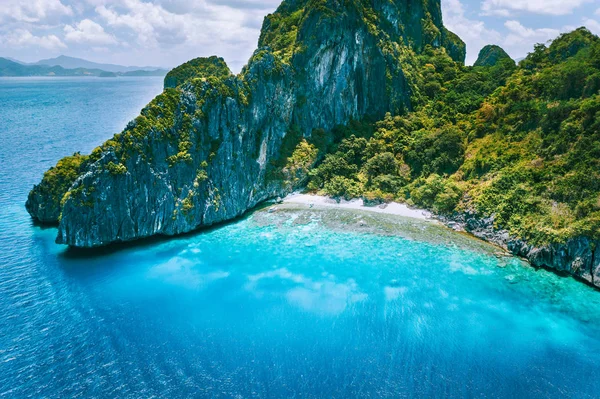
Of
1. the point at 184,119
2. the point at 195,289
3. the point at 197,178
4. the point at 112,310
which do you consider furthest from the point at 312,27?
the point at 112,310

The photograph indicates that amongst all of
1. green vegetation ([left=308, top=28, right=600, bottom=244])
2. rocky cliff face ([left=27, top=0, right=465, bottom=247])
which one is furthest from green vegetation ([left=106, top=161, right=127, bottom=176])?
green vegetation ([left=308, top=28, right=600, bottom=244])

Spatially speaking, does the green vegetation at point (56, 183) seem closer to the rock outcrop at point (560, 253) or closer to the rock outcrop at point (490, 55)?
the rock outcrop at point (560, 253)

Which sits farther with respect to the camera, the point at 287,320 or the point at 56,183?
the point at 56,183

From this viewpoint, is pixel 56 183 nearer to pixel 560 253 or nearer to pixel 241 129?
pixel 241 129

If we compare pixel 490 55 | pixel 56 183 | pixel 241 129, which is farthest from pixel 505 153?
pixel 490 55

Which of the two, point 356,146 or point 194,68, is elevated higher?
point 194,68

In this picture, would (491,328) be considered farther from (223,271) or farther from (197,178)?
(197,178)
